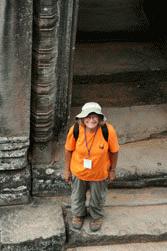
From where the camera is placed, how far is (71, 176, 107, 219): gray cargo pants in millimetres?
5074

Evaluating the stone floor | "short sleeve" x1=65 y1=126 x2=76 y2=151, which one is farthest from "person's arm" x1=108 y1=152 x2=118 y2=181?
the stone floor

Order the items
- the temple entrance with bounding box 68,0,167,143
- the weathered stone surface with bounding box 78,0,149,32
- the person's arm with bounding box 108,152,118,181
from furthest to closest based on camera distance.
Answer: the weathered stone surface with bounding box 78,0,149,32, the temple entrance with bounding box 68,0,167,143, the person's arm with bounding box 108,152,118,181

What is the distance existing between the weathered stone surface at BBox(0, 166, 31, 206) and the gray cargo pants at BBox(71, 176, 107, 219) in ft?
1.74

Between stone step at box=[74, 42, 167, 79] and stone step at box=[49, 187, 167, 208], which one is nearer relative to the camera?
stone step at box=[49, 187, 167, 208]

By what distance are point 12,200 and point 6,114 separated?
93cm

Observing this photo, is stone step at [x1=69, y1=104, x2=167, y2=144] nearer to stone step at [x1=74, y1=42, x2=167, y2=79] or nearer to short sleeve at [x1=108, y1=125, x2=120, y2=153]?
stone step at [x1=74, y1=42, x2=167, y2=79]

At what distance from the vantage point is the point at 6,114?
5.09 meters

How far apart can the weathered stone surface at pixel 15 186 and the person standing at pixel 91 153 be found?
0.56m

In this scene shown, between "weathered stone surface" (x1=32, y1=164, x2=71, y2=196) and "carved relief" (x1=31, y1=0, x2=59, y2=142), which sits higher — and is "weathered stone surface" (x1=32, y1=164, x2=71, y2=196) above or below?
below

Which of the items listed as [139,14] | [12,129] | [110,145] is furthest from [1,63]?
[139,14]

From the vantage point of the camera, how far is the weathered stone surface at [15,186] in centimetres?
550

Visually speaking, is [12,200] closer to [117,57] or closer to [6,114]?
[6,114]

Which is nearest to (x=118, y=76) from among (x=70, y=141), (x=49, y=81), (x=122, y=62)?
(x=122, y=62)

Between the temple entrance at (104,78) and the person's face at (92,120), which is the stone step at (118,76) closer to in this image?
the temple entrance at (104,78)
